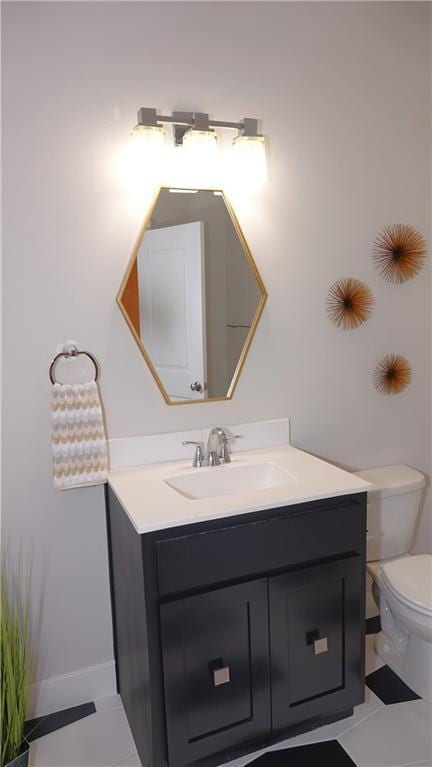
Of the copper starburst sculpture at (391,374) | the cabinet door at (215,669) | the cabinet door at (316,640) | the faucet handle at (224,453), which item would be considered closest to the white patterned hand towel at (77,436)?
the faucet handle at (224,453)

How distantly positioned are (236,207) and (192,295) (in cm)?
35

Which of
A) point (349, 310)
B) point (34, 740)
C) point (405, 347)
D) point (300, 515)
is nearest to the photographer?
point (300, 515)

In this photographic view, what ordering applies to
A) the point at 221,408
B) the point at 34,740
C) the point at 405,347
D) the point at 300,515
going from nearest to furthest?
the point at 300,515 < the point at 34,740 < the point at 221,408 < the point at 405,347

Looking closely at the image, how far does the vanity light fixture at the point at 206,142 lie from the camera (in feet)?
6.00

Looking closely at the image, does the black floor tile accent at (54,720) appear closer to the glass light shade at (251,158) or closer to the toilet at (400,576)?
the toilet at (400,576)

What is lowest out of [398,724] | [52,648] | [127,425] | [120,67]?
[398,724]

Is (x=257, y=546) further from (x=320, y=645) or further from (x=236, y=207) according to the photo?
(x=236, y=207)

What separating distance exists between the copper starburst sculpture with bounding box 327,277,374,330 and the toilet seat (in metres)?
0.91

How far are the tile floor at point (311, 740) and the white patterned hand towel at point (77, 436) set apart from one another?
31.3 inches

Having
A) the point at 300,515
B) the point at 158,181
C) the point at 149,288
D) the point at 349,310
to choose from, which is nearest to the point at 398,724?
the point at 300,515

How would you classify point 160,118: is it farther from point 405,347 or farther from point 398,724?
point 398,724

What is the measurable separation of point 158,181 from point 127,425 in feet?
2.69

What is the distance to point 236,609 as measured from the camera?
5.28ft

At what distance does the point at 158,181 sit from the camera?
6.30 feet
